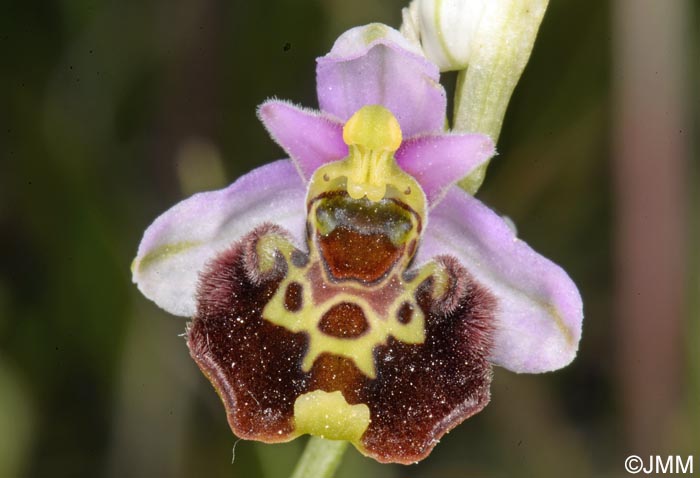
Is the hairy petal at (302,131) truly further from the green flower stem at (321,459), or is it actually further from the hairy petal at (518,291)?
the green flower stem at (321,459)

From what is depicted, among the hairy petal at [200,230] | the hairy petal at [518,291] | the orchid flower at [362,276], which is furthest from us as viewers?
the hairy petal at [200,230]

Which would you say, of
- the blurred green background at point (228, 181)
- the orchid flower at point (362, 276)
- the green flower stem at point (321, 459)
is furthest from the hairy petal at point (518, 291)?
the blurred green background at point (228, 181)

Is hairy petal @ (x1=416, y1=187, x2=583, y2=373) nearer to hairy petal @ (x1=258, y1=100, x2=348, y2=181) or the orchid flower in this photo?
the orchid flower

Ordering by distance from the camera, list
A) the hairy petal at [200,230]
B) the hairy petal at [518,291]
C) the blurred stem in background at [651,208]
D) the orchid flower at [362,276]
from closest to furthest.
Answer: the orchid flower at [362,276], the hairy petal at [518,291], the hairy petal at [200,230], the blurred stem in background at [651,208]

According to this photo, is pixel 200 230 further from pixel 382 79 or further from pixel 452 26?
pixel 452 26

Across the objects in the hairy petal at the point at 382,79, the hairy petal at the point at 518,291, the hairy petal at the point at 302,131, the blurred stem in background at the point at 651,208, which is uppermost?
the hairy petal at the point at 382,79

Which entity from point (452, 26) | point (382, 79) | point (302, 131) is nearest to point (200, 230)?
point (302, 131)

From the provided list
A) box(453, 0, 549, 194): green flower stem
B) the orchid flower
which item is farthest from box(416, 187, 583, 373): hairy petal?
box(453, 0, 549, 194): green flower stem
